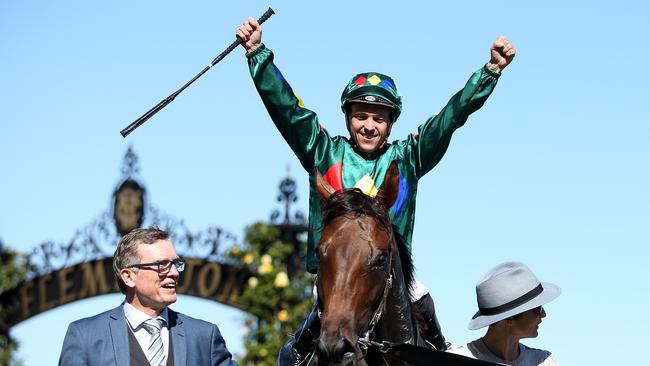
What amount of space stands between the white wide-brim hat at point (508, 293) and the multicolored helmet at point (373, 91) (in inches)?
46.5

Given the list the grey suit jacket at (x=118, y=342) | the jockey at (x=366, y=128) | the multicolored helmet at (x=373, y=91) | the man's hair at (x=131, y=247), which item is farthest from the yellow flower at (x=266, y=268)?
the man's hair at (x=131, y=247)

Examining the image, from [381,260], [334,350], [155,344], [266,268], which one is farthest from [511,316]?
[266,268]

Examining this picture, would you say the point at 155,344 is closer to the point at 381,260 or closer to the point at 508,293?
the point at 381,260

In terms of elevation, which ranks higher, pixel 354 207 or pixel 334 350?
pixel 354 207

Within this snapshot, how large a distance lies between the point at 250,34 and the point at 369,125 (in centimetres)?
86

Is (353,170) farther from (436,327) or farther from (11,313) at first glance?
(11,313)

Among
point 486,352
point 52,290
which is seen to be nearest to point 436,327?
point 486,352

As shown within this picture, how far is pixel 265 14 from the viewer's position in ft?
23.8

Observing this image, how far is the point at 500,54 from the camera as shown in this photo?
7.03 meters

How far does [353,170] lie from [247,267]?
10368 mm

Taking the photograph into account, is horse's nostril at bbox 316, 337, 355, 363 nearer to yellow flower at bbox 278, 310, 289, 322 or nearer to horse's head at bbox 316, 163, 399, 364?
horse's head at bbox 316, 163, 399, 364

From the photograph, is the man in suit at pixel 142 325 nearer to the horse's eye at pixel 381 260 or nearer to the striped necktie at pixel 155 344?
the striped necktie at pixel 155 344

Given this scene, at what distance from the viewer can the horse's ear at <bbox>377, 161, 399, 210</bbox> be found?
243 inches

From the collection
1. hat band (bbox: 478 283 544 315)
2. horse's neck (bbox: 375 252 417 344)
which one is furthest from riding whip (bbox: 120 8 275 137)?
hat band (bbox: 478 283 544 315)
